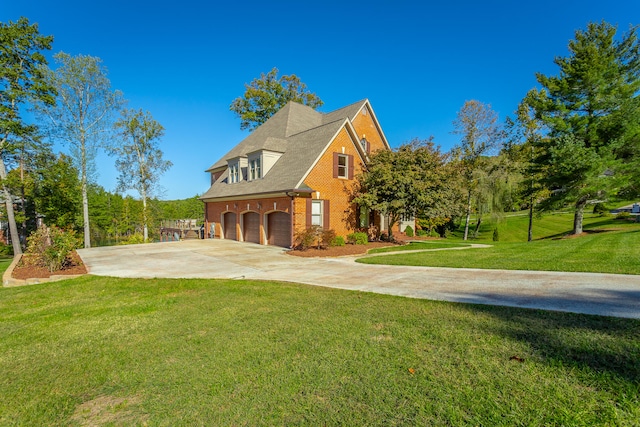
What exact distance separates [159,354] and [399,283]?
5.57 meters

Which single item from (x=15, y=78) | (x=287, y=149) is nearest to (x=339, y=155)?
(x=287, y=149)

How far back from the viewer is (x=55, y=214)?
958 inches

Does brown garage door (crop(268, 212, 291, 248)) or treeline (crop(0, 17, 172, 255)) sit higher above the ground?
treeline (crop(0, 17, 172, 255))

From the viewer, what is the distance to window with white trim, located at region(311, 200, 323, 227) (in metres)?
16.9

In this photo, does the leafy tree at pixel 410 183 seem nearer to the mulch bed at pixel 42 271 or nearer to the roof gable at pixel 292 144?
the roof gable at pixel 292 144

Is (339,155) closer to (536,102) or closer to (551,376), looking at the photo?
(536,102)

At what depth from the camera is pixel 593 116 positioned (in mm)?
18156

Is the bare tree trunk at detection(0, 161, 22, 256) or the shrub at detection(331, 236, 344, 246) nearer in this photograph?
the shrub at detection(331, 236, 344, 246)

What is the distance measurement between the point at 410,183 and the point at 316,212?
5.39 m

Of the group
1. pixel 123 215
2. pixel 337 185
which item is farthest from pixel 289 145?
pixel 123 215

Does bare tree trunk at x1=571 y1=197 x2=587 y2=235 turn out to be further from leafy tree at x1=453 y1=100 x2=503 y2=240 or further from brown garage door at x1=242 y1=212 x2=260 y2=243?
brown garage door at x1=242 y1=212 x2=260 y2=243

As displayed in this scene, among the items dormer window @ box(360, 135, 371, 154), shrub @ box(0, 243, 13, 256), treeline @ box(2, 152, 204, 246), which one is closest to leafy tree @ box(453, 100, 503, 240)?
dormer window @ box(360, 135, 371, 154)

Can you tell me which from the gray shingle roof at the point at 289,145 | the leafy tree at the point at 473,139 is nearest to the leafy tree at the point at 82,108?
the gray shingle roof at the point at 289,145

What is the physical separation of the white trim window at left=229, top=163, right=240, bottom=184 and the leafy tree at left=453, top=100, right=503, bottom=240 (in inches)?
728
